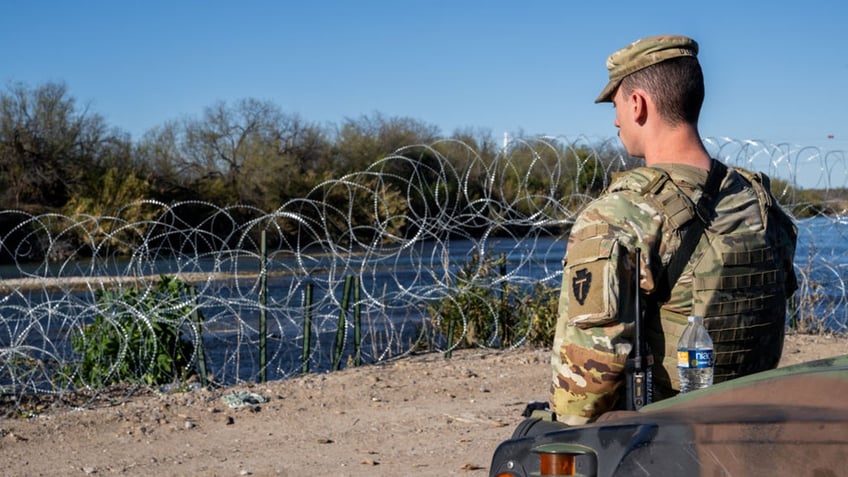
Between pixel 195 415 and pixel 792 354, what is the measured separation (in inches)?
222

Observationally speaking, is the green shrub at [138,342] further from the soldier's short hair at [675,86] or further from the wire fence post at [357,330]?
the soldier's short hair at [675,86]

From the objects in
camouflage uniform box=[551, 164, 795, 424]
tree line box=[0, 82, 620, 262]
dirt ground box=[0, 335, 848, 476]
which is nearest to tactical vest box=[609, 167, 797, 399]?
camouflage uniform box=[551, 164, 795, 424]

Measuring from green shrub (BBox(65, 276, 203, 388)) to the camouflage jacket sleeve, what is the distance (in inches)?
210

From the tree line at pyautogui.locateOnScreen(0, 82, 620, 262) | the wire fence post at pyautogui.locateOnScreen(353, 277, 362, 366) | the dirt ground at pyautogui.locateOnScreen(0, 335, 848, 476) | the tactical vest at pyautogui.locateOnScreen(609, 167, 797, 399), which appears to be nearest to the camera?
the tactical vest at pyautogui.locateOnScreen(609, 167, 797, 399)

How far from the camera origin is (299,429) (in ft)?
23.1

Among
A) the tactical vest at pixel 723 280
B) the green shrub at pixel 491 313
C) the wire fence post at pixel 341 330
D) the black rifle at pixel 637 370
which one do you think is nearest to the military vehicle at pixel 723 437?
the black rifle at pixel 637 370

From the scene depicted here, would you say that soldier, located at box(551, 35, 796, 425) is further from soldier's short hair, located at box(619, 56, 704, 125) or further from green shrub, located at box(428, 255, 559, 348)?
green shrub, located at box(428, 255, 559, 348)

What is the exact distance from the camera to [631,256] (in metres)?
2.91

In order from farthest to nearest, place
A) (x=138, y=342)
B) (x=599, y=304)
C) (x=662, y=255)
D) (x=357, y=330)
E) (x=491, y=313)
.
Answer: (x=491, y=313), (x=357, y=330), (x=138, y=342), (x=662, y=255), (x=599, y=304)

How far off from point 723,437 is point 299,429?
5.11 m

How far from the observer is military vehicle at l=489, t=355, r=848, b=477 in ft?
6.95

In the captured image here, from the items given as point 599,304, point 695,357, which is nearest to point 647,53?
point 599,304

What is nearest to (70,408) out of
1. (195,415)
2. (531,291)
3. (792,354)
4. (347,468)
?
(195,415)

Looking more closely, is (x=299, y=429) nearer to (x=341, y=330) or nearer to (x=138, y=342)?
(x=138, y=342)
